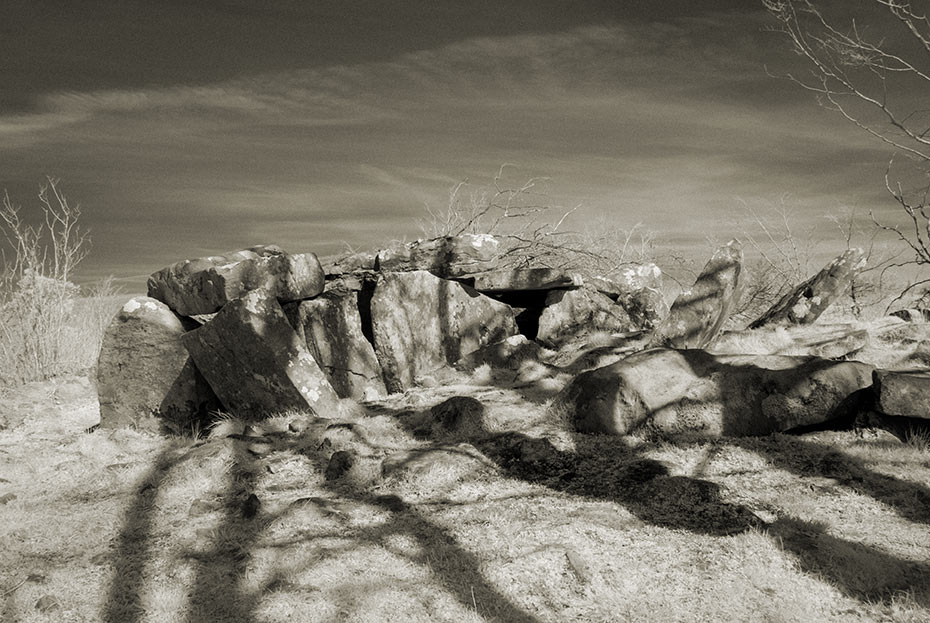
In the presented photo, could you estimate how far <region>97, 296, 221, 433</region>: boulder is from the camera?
9.54 meters

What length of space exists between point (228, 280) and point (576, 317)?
17.1 feet

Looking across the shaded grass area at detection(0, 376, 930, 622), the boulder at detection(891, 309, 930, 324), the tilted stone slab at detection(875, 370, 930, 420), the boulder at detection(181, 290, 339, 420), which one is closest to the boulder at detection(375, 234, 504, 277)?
the boulder at detection(181, 290, 339, 420)

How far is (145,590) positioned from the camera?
15.1ft

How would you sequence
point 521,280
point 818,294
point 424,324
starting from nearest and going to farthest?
point 424,324 → point 521,280 → point 818,294

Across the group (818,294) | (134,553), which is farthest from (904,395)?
(818,294)

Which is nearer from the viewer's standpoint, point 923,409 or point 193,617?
point 193,617

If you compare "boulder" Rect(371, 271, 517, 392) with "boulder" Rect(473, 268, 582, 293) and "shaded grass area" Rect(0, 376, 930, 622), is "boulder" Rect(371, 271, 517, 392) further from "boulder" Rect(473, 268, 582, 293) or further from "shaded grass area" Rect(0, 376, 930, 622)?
"shaded grass area" Rect(0, 376, 930, 622)

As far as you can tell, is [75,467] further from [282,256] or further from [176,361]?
[282,256]

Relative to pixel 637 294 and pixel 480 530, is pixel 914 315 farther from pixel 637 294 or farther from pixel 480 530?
pixel 480 530

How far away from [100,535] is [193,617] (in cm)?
170

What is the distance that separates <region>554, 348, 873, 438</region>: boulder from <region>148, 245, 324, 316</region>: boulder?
4.61m

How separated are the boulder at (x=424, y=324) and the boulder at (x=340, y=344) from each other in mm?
211

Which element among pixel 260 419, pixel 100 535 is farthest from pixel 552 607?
pixel 260 419

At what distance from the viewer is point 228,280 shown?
9.34 meters
